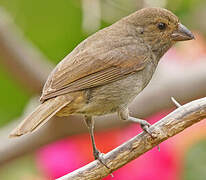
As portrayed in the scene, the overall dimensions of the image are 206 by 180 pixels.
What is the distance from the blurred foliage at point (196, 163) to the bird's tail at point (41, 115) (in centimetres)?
110

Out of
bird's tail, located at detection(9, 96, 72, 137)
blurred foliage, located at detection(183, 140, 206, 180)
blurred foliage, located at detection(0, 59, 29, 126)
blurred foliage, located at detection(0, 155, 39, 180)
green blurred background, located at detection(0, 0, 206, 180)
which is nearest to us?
bird's tail, located at detection(9, 96, 72, 137)

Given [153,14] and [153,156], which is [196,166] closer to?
[153,156]

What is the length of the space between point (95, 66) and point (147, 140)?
2.34 ft

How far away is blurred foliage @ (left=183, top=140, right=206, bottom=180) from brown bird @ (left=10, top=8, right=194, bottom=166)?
0.64 meters

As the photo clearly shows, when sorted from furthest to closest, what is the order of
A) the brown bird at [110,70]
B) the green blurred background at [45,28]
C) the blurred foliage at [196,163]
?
the green blurred background at [45,28], the blurred foliage at [196,163], the brown bird at [110,70]

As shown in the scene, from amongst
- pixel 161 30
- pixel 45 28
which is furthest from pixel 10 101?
pixel 161 30

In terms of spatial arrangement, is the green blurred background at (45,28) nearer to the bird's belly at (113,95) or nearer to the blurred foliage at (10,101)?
the blurred foliage at (10,101)

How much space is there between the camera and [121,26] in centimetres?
514

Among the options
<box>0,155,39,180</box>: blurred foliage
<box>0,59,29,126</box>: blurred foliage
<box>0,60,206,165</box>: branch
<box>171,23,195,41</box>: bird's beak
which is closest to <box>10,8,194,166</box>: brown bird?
<box>171,23,195,41</box>: bird's beak

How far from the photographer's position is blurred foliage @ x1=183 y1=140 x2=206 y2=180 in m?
4.99

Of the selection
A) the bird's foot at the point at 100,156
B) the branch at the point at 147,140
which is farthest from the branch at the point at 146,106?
the branch at the point at 147,140

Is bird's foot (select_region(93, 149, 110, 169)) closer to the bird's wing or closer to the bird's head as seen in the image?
the bird's wing

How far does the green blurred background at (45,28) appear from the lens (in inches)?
236

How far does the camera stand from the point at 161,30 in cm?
507
